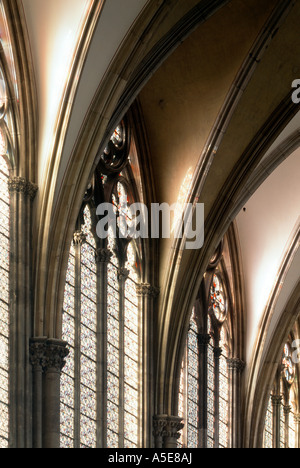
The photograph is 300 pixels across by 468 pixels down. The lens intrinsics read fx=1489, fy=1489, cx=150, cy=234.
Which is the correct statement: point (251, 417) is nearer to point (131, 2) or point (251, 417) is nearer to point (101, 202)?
point (101, 202)

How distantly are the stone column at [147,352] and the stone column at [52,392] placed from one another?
394 centimetres

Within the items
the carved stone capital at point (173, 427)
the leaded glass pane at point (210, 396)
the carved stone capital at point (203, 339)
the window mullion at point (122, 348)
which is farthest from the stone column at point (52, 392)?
the leaded glass pane at point (210, 396)

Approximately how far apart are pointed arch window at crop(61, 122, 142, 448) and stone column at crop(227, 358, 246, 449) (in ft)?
15.8

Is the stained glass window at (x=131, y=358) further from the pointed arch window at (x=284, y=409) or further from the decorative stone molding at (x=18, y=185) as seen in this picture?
the pointed arch window at (x=284, y=409)

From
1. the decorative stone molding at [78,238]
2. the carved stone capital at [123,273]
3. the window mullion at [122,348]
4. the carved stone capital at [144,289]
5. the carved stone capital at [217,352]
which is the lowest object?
the window mullion at [122,348]

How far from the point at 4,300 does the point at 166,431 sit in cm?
562

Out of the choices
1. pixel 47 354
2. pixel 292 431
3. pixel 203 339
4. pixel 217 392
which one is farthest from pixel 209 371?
pixel 47 354

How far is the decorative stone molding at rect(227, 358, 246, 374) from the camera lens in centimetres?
2997

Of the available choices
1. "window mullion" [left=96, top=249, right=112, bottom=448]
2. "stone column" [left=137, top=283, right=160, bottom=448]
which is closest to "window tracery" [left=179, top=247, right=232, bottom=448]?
"stone column" [left=137, top=283, right=160, bottom=448]

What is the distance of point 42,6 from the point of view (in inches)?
859

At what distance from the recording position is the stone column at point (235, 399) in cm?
2980

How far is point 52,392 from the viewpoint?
21.4 meters
